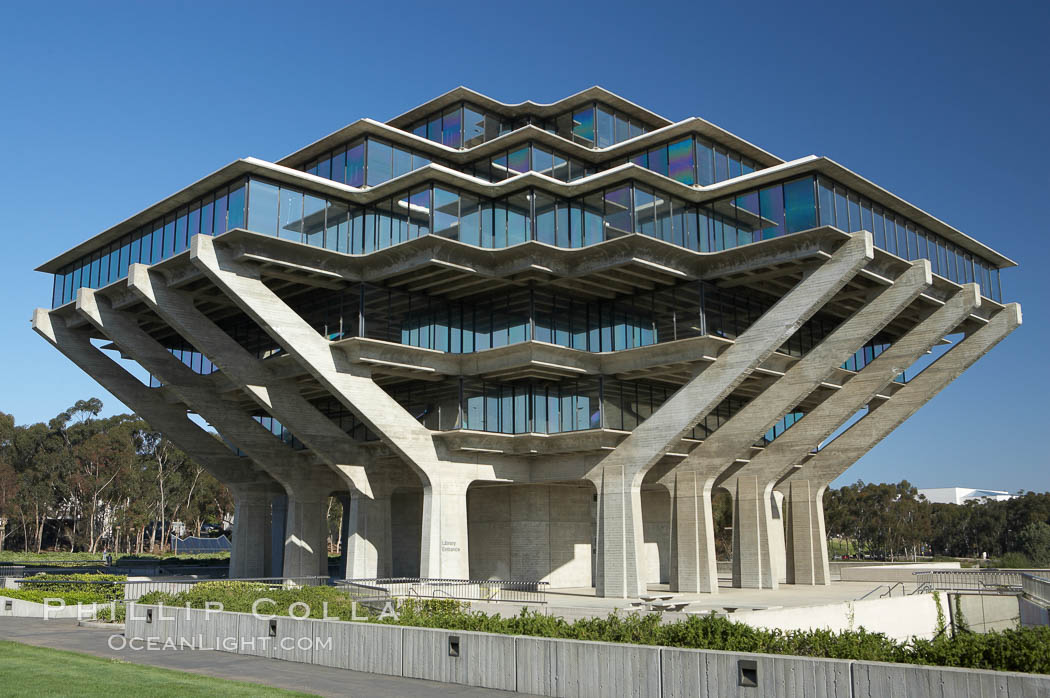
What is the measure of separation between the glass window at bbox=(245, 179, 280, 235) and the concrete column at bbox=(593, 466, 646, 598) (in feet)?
56.5

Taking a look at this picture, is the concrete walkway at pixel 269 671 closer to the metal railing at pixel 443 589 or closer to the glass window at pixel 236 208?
the metal railing at pixel 443 589

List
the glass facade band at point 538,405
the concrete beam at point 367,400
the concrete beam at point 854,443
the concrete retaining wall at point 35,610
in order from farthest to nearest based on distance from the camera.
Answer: the concrete beam at point 854,443
the glass facade band at point 538,405
the concrete beam at point 367,400
the concrete retaining wall at point 35,610

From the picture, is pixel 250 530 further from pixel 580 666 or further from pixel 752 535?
pixel 580 666

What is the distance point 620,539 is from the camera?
39.2 metres

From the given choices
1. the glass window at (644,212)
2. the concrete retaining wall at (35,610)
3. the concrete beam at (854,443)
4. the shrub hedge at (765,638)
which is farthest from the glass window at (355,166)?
the concrete beam at (854,443)

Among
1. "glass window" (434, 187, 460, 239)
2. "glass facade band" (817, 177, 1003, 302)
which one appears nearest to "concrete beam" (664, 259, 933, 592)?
"glass facade band" (817, 177, 1003, 302)

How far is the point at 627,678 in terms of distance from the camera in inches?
566

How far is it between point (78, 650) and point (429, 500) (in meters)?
21.6

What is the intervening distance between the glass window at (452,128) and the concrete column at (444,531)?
55.0ft

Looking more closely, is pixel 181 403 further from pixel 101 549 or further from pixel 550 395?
pixel 101 549

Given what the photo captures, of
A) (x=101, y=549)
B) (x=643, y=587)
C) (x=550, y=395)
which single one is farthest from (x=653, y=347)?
(x=101, y=549)

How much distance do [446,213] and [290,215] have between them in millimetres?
6230

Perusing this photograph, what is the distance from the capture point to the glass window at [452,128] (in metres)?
47.1

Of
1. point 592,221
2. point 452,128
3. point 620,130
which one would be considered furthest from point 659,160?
point 452,128
